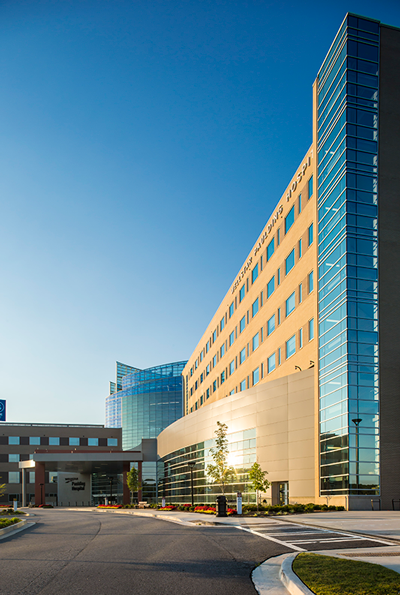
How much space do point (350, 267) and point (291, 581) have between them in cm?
2525

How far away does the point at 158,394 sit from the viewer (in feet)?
449

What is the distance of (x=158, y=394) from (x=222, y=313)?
247 ft

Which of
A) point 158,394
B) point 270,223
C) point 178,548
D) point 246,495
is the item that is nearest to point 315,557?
point 178,548

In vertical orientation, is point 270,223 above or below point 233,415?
above

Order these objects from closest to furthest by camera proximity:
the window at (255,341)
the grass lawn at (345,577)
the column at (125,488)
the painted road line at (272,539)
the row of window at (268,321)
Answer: the grass lawn at (345,577) → the painted road line at (272,539) → the row of window at (268,321) → the window at (255,341) → the column at (125,488)

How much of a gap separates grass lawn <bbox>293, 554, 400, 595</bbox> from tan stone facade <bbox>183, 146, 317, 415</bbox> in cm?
2533

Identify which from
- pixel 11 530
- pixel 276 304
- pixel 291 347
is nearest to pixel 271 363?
pixel 276 304

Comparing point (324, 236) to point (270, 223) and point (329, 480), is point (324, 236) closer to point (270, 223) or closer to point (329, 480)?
point (270, 223)

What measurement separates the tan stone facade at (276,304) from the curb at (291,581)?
2574 cm

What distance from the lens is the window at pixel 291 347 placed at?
131 feet

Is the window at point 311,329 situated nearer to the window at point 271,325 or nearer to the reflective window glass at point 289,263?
the reflective window glass at point 289,263

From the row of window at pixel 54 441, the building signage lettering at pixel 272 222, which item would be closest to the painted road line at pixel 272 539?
the building signage lettering at pixel 272 222

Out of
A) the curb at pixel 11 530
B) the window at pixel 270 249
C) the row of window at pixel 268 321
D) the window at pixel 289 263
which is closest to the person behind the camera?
the curb at pixel 11 530

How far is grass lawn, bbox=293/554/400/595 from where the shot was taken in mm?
8203
